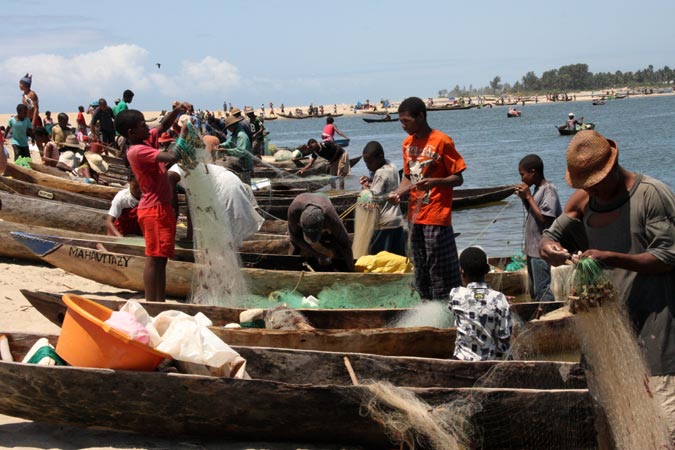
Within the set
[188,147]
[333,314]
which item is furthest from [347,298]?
[188,147]

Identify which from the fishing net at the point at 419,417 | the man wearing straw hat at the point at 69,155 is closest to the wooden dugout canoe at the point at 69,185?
the man wearing straw hat at the point at 69,155

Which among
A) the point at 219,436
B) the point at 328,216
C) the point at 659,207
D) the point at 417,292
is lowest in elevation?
the point at 219,436

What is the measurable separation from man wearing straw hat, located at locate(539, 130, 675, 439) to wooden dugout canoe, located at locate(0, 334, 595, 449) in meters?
1.14

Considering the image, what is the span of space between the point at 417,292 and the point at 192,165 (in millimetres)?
2098

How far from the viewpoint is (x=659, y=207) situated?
3043mm

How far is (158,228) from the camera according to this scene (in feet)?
19.6

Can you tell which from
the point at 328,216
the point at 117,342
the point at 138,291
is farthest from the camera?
the point at 138,291

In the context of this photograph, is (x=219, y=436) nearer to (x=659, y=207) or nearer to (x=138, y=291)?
(x=659, y=207)

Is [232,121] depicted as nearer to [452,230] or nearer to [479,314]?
[452,230]

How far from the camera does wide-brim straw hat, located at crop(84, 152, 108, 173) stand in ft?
49.4

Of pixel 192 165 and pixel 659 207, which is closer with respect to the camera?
pixel 659 207

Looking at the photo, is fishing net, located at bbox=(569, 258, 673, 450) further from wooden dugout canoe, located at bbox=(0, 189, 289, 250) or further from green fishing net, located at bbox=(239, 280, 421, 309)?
wooden dugout canoe, located at bbox=(0, 189, 289, 250)

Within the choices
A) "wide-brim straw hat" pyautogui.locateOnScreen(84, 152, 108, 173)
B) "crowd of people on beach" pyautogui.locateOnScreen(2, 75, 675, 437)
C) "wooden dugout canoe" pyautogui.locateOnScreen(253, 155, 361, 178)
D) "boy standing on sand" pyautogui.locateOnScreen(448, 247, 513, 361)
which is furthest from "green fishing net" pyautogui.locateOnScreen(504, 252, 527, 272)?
"wide-brim straw hat" pyautogui.locateOnScreen(84, 152, 108, 173)

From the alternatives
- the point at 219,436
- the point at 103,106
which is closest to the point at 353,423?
the point at 219,436
